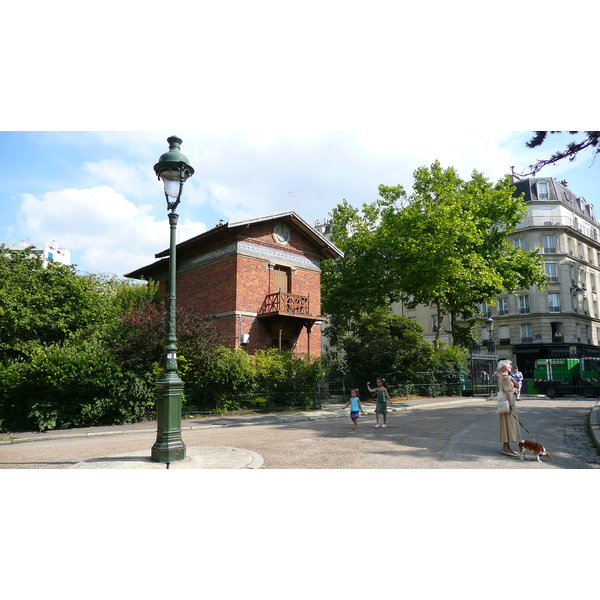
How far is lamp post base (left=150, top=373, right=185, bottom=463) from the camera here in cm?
768

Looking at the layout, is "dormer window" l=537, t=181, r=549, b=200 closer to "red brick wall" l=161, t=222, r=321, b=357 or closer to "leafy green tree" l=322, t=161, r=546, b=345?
"leafy green tree" l=322, t=161, r=546, b=345

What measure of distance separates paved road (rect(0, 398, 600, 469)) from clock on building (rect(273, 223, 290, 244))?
421 inches

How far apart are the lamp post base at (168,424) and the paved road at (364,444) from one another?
1.53m

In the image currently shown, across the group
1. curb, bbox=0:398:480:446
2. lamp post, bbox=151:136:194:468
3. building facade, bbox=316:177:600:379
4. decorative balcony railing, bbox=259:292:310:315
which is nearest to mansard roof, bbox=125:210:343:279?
decorative balcony railing, bbox=259:292:310:315

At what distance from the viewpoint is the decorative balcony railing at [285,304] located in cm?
2133

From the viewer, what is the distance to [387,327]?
80.9ft

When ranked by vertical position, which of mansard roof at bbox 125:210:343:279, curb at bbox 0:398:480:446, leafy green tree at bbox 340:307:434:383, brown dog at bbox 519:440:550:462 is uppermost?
mansard roof at bbox 125:210:343:279

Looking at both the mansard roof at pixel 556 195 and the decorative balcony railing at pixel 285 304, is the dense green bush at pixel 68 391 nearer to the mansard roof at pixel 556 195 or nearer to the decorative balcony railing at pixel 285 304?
the decorative balcony railing at pixel 285 304

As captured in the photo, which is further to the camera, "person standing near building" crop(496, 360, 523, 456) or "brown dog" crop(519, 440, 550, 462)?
"person standing near building" crop(496, 360, 523, 456)

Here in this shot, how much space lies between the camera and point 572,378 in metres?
28.0

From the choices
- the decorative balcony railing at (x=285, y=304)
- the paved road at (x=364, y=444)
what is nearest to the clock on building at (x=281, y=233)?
the decorative balcony railing at (x=285, y=304)

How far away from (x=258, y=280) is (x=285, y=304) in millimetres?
1738

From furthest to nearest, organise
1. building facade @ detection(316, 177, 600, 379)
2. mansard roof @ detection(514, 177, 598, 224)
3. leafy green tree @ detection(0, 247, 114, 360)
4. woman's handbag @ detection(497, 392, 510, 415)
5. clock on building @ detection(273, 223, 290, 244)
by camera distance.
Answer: mansard roof @ detection(514, 177, 598, 224)
building facade @ detection(316, 177, 600, 379)
clock on building @ detection(273, 223, 290, 244)
leafy green tree @ detection(0, 247, 114, 360)
woman's handbag @ detection(497, 392, 510, 415)

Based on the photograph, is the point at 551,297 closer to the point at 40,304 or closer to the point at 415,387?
the point at 415,387
